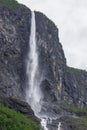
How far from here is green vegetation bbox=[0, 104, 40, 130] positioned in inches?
6017

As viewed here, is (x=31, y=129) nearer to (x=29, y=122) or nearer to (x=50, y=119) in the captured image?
(x=29, y=122)

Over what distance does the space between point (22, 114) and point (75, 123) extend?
28.4m

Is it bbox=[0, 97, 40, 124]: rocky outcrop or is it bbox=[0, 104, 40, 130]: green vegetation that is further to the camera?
bbox=[0, 97, 40, 124]: rocky outcrop

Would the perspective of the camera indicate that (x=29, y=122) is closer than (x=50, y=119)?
Yes

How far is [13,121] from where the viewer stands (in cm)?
15875

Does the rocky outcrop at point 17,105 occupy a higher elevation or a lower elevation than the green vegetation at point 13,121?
higher

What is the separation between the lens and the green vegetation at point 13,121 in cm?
15282

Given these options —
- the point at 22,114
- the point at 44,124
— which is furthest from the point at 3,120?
the point at 44,124

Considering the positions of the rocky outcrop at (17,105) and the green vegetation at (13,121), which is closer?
the green vegetation at (13,121)

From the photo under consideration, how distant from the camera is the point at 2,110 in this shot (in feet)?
542

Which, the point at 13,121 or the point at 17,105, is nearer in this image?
the point at 13,121

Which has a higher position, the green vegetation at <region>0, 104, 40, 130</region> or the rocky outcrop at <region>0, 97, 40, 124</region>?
the rocky outcrop at <region>0, 97, 40, 124</region>

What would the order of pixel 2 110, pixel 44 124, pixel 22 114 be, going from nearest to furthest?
pixel 2 110, pixel 22 114, pixel 44 124

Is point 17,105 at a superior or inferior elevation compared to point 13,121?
superior
